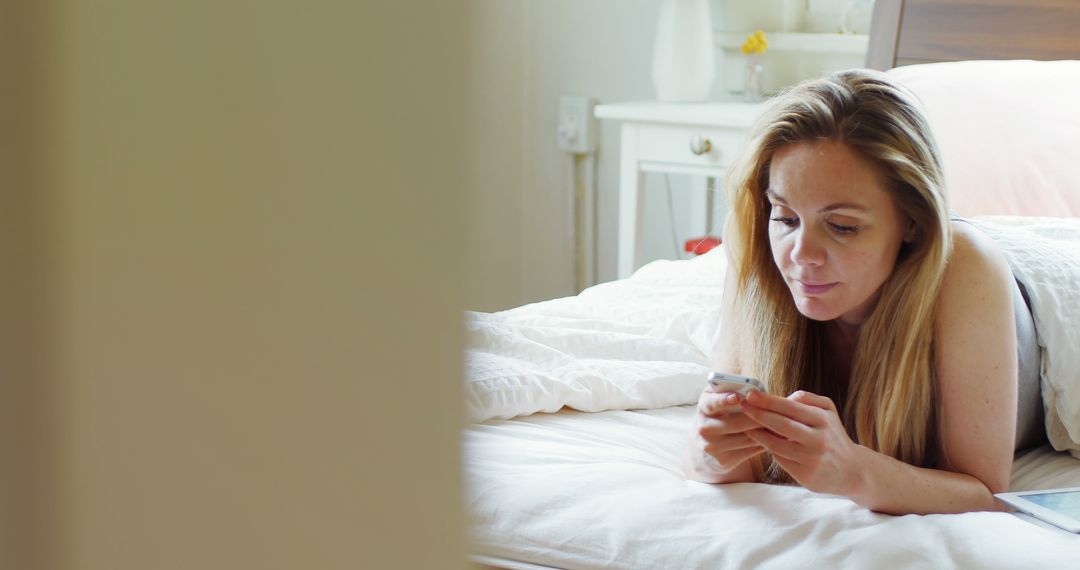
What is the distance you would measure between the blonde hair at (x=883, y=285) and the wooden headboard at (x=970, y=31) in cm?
113

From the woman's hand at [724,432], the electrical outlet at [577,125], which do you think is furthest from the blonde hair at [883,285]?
the electrical outlet at [577,125]

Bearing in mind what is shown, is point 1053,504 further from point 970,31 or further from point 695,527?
point 970,31

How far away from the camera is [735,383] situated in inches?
38.8

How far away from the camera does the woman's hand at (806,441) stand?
3.24ft

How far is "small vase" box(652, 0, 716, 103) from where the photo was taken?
2.74 metres

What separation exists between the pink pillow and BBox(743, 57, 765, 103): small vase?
3.34 feet

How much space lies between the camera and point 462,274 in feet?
0.59

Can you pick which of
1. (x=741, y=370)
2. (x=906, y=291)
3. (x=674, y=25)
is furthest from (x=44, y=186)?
(x=674, y=25)

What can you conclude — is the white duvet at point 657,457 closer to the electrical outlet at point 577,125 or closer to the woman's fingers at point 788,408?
the woman's fingers at point 788,408

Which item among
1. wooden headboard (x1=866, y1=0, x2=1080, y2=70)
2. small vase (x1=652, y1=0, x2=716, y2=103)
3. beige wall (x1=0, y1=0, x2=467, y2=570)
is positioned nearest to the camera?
beige wall (x1=0, y1=0, x2=467, y2=570)

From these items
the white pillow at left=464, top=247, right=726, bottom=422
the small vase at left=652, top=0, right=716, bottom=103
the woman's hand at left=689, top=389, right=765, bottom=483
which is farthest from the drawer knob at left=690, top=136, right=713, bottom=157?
the woman's hand at left=689, top=389, right=765, bottom=483

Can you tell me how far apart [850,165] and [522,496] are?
1.41ft

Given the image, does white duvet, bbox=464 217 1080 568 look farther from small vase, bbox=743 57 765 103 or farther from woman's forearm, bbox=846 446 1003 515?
small vase, bbox=743 57 765 103

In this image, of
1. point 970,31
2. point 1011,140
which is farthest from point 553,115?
A: point 1011,140
